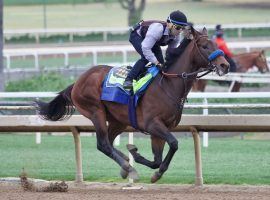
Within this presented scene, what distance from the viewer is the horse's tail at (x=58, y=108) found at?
35.2 feet

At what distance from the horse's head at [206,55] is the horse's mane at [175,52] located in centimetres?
12

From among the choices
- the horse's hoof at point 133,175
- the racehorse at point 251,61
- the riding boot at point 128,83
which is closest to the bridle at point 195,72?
the riding boot at point 128,83

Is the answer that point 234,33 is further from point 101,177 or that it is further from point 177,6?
point 101,177

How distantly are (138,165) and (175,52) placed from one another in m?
3.11

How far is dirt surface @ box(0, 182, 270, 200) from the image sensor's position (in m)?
9.35

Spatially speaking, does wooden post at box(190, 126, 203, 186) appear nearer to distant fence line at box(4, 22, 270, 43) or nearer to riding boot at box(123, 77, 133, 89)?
riding boot at box(123, 77, 133, 89)

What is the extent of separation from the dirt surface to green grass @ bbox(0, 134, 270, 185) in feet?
1.42

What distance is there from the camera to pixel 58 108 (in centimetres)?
1077

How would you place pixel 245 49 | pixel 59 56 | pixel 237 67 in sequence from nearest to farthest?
pixel 237 67 < pixel 245 49 < pixel 59 56

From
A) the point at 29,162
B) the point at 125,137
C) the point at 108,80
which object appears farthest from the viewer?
the point at 125,137

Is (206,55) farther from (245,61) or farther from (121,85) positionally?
(245,61)

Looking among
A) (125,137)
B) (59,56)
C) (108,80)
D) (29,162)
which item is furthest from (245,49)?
(108,80)

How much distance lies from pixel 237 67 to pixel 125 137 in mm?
6237

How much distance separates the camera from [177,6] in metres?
48.9
